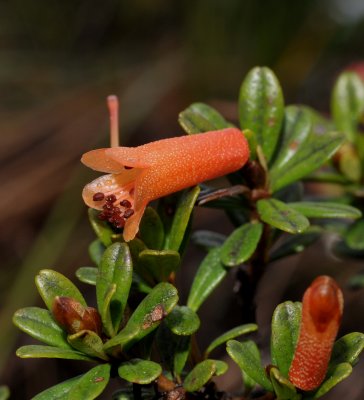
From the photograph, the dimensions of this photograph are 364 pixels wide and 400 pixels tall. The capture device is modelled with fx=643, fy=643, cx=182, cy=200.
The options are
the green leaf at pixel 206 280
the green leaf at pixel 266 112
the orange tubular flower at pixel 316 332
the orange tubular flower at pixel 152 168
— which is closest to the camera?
the orange tubular flower at pixel 316 332

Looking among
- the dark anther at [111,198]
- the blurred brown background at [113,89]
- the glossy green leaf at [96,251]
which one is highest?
the dark anther at [111,198]

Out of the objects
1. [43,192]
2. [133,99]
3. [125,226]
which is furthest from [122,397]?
[133,99]

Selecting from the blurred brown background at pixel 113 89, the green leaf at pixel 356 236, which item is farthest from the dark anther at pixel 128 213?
the blurred brown background at pixel 113 89

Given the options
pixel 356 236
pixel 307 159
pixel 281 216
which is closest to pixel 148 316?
pixel 281 216

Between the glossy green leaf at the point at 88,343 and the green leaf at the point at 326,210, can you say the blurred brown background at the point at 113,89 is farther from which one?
the glossy green leaf at the point at 88,343

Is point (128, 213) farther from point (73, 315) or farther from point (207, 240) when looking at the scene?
point (207, 240)

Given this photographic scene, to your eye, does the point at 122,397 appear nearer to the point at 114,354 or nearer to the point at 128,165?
the point at 114,354
